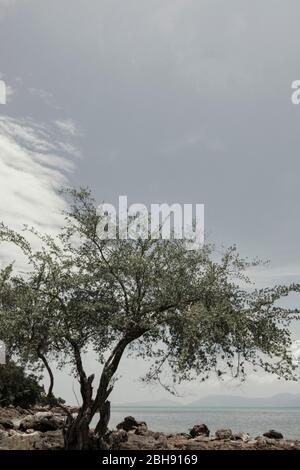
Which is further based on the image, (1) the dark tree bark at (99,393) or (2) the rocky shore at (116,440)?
(2) the rocky shore at (116,440)

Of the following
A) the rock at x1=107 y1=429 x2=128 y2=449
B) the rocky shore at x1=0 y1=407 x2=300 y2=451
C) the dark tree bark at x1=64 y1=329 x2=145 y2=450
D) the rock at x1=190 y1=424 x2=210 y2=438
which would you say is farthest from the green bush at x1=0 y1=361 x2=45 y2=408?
the dark tree bark at x1=64 y1=329 x2=145 y2=450


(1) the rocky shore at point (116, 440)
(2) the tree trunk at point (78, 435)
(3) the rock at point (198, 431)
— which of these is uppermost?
(2) the tree trunk at point (78, 435)

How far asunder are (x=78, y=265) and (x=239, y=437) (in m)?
20.3

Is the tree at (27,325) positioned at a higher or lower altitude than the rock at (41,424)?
higher

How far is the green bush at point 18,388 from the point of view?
53.8m

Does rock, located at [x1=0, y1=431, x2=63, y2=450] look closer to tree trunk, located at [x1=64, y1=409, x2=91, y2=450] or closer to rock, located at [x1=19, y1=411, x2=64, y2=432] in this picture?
tree trunk, located at [x1=64, y1=409, x2=91, y2=450]

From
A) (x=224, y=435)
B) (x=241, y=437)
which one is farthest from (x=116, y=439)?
(x=241, y=437)

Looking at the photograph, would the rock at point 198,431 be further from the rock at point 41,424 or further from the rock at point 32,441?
the rock at point 32,441

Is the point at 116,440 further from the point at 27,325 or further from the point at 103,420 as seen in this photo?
the point at 27,325

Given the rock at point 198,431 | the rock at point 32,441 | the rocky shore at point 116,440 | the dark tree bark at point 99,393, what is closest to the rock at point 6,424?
the rocky shore at point 116,440

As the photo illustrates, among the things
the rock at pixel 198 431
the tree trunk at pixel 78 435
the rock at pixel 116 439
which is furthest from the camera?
the rock at pixel 198 431

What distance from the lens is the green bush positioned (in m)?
53.8

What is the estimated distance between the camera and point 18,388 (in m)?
56.0

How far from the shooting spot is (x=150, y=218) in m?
31.1
